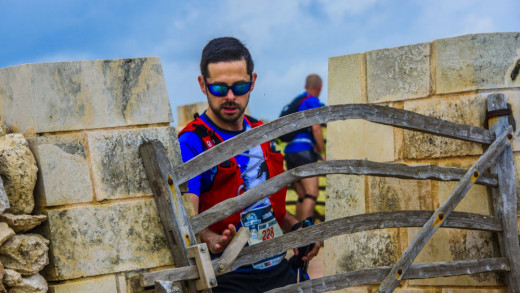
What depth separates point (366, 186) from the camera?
5.71m

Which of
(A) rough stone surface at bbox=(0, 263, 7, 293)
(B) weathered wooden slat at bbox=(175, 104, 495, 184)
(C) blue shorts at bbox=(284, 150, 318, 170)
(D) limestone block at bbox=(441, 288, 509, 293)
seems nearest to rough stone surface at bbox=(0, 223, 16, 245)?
(A) rough stone surface at bbox=(0, 263, 7, 293)

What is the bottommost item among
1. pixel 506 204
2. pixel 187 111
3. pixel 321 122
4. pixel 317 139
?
pixel 506 204

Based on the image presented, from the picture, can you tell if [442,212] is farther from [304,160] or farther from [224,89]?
[304,160]

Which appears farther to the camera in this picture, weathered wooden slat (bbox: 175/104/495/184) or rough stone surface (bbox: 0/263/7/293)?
weathered wooden slat (bbox: 175/104/495/184)

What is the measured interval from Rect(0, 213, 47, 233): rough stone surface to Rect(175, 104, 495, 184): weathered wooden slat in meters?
0.76

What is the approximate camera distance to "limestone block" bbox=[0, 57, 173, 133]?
12.9 feet

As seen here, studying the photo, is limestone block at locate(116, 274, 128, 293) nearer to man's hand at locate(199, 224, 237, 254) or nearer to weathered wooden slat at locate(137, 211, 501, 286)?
weathered wooden slat at locate(137, 211, 501, 286)

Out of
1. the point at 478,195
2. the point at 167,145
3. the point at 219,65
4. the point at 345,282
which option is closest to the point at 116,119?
the point at 167,145

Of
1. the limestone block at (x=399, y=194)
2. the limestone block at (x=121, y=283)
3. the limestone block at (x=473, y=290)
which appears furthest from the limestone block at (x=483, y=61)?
the limestone block at (x=121, y=283)

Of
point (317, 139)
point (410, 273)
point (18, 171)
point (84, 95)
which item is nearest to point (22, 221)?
point (18, 171)

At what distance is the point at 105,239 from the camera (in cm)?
396

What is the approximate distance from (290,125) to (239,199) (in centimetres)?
57

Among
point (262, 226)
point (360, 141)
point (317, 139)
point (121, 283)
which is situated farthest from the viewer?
point (317, 139)

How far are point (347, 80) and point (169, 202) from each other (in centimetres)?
240
